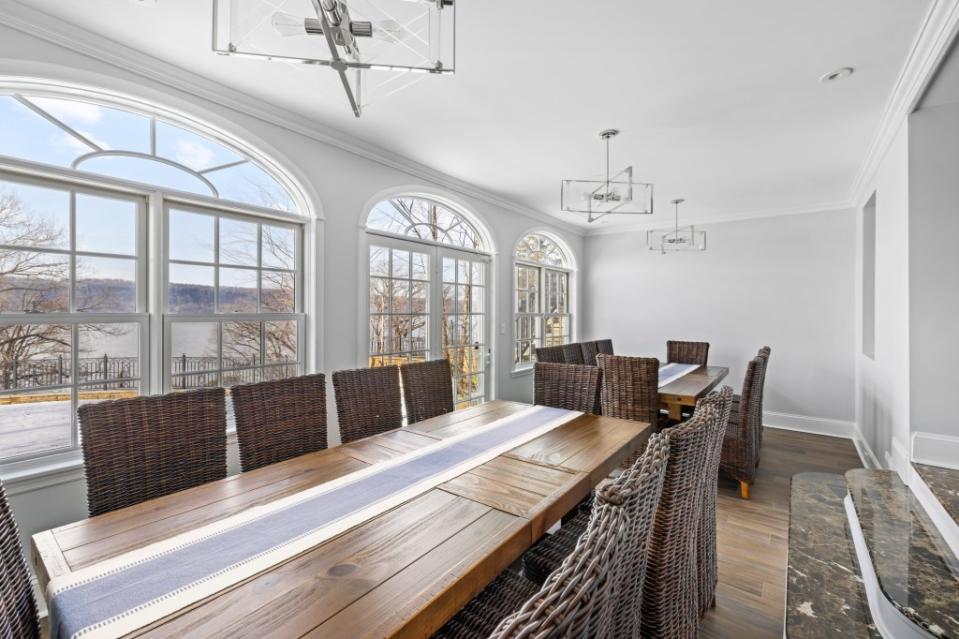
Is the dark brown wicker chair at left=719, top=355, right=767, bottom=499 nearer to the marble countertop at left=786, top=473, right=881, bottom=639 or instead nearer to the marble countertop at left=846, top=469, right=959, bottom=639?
the marble countertop at left=786, top=473, right=881, bottom=639

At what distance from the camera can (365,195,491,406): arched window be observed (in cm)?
363

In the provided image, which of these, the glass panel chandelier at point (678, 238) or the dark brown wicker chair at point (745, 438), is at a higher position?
the glass panel chandelier at point (678, 238)

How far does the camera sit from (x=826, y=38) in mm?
1988

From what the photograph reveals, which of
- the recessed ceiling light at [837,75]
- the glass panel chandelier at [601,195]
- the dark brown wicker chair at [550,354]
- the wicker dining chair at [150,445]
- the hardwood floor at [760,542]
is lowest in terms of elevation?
the hardwood floor at [760,542]

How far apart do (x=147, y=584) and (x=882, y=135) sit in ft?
14.5

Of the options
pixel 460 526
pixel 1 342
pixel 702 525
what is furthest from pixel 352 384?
pixel 702 525

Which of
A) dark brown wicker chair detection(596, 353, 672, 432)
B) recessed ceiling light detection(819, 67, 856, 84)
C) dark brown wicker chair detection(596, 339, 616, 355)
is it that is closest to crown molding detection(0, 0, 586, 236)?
dark brown wicker chair detection(596, 353, 672, 432)

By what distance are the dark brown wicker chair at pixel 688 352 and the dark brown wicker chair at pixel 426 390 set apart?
3.57 metres

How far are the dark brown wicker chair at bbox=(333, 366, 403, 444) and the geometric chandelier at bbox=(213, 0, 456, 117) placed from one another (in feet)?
4.42

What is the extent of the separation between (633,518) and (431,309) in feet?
11.1

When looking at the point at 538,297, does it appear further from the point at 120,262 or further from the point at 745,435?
the point at 120,262

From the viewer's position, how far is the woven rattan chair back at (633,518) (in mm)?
800

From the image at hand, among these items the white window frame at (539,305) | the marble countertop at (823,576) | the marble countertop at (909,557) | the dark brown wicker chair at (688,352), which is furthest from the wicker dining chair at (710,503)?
the dark brown wicker chair at (688,352)

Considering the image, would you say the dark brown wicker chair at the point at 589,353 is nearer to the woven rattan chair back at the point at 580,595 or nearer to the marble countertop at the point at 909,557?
the marble countertop at the point at 909,557
